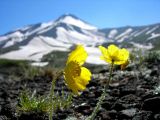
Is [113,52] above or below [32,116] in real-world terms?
above

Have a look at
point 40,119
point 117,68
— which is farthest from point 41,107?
point 117,68

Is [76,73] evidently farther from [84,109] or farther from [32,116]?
[84,109]

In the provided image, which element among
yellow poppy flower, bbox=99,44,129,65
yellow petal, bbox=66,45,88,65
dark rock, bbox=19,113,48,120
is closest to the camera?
yellow petal, bbox=66,45,88,65

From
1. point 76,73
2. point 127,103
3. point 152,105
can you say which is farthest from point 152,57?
point 76,73

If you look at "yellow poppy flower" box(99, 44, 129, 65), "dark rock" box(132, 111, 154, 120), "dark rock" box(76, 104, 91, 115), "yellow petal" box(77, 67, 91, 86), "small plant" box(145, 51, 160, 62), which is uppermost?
"small plant" box(145, 51, 160, 62)

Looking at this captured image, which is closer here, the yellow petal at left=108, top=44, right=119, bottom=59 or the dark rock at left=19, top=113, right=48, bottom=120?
the yellow petal at left=108, top=44, right=119, bottom=59

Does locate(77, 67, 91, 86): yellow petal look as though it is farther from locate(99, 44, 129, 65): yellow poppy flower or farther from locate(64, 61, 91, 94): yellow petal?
locate(99, 44, 129, 65): yellow poppy flower

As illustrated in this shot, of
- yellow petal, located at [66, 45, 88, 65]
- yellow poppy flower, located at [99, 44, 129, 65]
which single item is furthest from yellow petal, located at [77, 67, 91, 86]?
yellow poppy flower, located at [99, 44, 129, 65]

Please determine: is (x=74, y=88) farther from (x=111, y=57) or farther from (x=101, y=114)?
(x=101, y=114)

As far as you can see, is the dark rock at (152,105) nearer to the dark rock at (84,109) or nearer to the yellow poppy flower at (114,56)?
the dark rock at (84,109)
